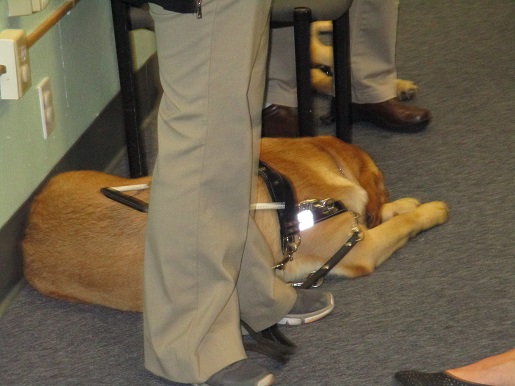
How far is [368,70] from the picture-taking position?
3123 millimetres

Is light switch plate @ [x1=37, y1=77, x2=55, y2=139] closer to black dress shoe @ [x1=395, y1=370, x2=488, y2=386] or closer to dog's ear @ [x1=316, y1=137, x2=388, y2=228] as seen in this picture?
dog's ear @ [x1=316, y1=137, x2=388, y2=228]

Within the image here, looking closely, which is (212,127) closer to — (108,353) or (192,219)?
(192,219)

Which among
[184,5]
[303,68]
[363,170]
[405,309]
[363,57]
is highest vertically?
[184,5]

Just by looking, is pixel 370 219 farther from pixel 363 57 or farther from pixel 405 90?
pixel 405 90

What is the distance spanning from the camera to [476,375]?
5.90 feet

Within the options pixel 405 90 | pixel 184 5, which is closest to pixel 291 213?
pixel 184 5

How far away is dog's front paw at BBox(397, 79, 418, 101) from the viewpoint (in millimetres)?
3352

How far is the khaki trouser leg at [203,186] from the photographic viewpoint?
1.60 metres

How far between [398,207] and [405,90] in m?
0.91

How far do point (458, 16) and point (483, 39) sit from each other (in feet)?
1.14

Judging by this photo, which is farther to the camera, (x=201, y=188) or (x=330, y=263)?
(x=330, y=263)

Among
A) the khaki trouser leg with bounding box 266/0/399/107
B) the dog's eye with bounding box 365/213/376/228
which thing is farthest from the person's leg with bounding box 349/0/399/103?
the dog's eye with bounding box 365/213/376/228

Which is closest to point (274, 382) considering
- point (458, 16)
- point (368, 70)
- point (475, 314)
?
point (475, 314)

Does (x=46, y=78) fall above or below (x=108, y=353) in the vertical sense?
above
